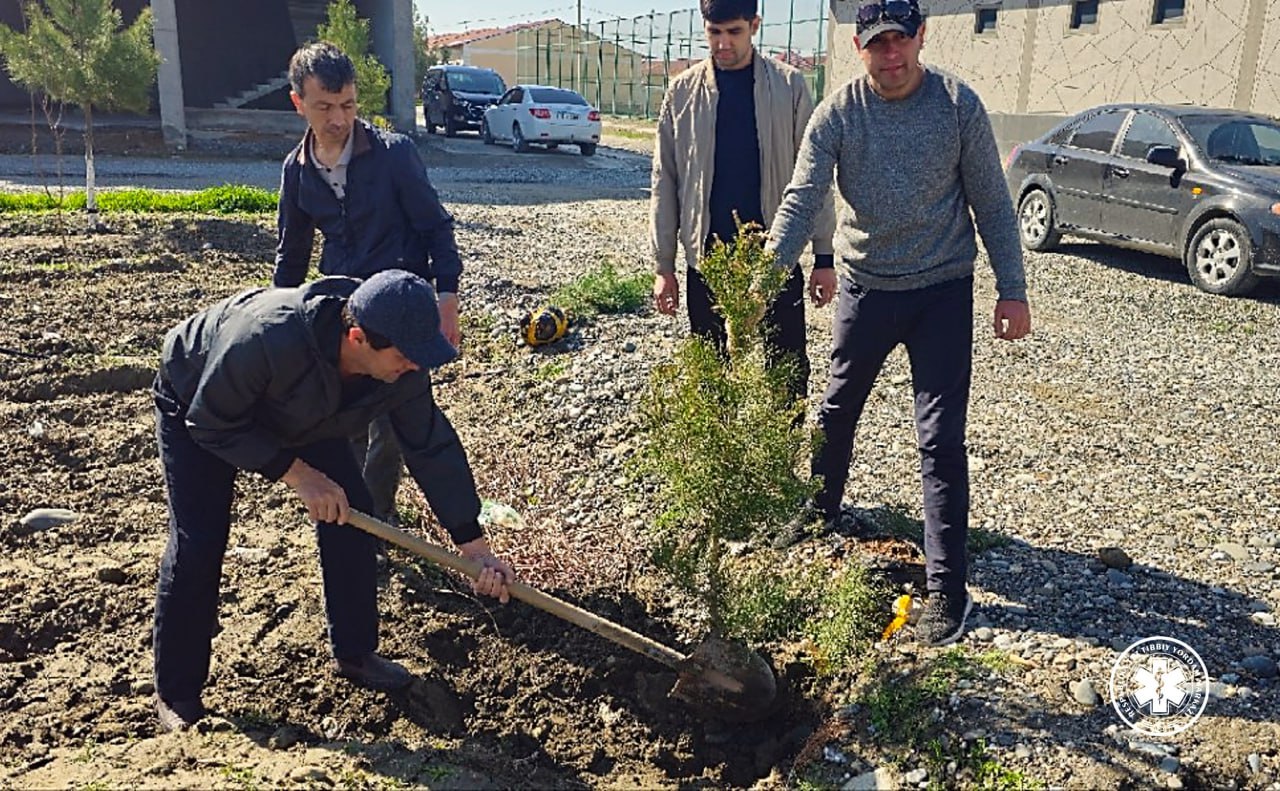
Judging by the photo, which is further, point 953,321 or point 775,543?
point 775,543

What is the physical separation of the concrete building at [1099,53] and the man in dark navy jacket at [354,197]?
593 inches

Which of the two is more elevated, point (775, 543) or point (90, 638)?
point (775, 543)

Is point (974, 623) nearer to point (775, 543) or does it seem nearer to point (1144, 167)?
point (775, 543)

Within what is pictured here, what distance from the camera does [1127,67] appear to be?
57.0 feet

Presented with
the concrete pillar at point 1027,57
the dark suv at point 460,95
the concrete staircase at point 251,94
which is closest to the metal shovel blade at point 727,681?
the concrete pillar at point 1027,57

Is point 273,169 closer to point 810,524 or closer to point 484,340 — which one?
point 484,340

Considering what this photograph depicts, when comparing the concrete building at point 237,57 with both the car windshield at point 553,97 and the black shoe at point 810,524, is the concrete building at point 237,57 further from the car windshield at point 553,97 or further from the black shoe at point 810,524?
the black shoe at point 810,524

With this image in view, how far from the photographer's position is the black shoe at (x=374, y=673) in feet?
11.3

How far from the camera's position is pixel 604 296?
724 centimetres

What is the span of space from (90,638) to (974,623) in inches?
118

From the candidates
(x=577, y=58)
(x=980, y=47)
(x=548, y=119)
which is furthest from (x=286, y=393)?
(x=577, y=58)

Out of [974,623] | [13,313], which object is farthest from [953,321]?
[13,313]

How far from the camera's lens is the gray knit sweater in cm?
323

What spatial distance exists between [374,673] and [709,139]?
217 cm
